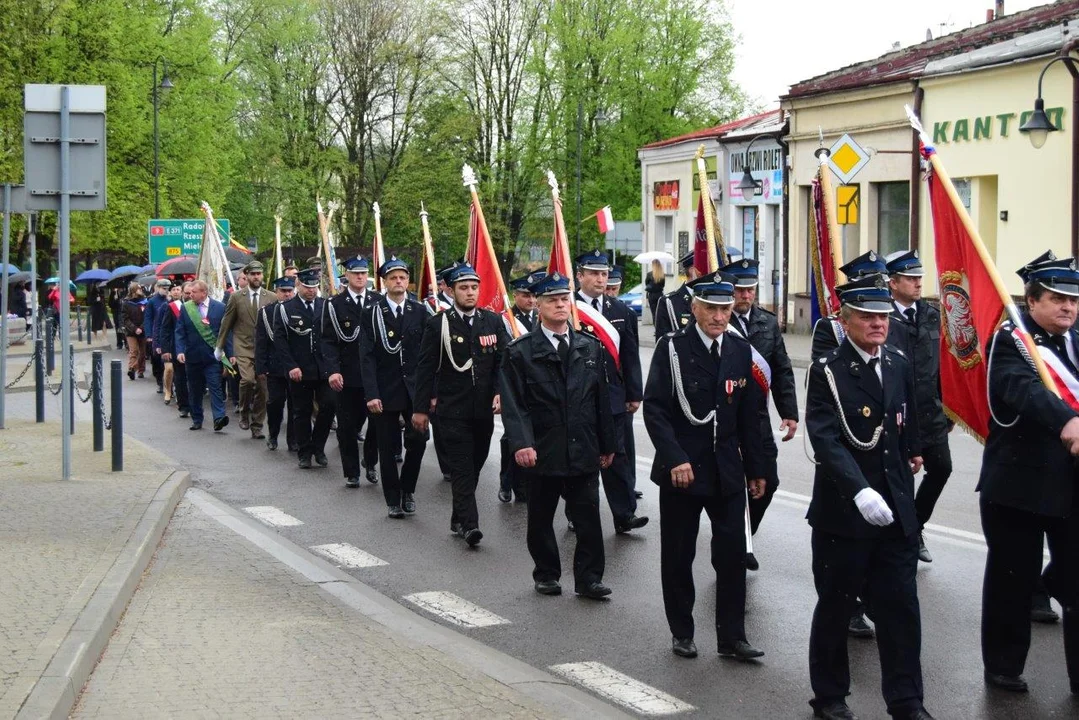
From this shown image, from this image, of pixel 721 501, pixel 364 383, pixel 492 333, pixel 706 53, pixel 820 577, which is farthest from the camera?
pixel 706 53

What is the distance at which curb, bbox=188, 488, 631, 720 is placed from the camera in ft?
21.5

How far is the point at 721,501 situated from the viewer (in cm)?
761

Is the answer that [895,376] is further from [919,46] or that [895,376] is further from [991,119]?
[919,46]

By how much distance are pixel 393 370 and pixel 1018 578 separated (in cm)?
659

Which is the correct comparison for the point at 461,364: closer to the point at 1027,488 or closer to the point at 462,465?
the point at 462,465

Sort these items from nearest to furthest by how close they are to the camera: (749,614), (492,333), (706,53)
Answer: (749,614), (492,333), (706,53)

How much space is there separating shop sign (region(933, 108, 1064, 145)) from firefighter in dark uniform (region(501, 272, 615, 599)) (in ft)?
65.7

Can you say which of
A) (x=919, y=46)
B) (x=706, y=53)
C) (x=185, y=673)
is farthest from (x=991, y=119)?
(x=706, y=53)

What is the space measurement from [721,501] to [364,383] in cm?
527

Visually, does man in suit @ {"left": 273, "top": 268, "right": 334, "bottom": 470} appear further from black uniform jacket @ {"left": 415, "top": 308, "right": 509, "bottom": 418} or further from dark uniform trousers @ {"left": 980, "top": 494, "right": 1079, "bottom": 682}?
dark uniform trousers @ {"left": 980, "top": 494, "right": 1079, "bottom": 682}

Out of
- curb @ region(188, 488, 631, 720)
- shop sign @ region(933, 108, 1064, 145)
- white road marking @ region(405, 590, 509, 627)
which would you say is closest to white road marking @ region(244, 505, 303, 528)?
curb @ region(188, 488, 631, 720)

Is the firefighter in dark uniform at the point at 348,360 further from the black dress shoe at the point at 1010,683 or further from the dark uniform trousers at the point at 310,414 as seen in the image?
the black dress shoe at the point at 1010,683

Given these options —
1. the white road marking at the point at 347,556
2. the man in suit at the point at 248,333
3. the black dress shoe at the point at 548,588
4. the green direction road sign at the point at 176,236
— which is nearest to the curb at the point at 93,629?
the white road marking at the point at 347,556

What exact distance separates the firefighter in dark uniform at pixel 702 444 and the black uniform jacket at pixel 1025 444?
123 centimetres
